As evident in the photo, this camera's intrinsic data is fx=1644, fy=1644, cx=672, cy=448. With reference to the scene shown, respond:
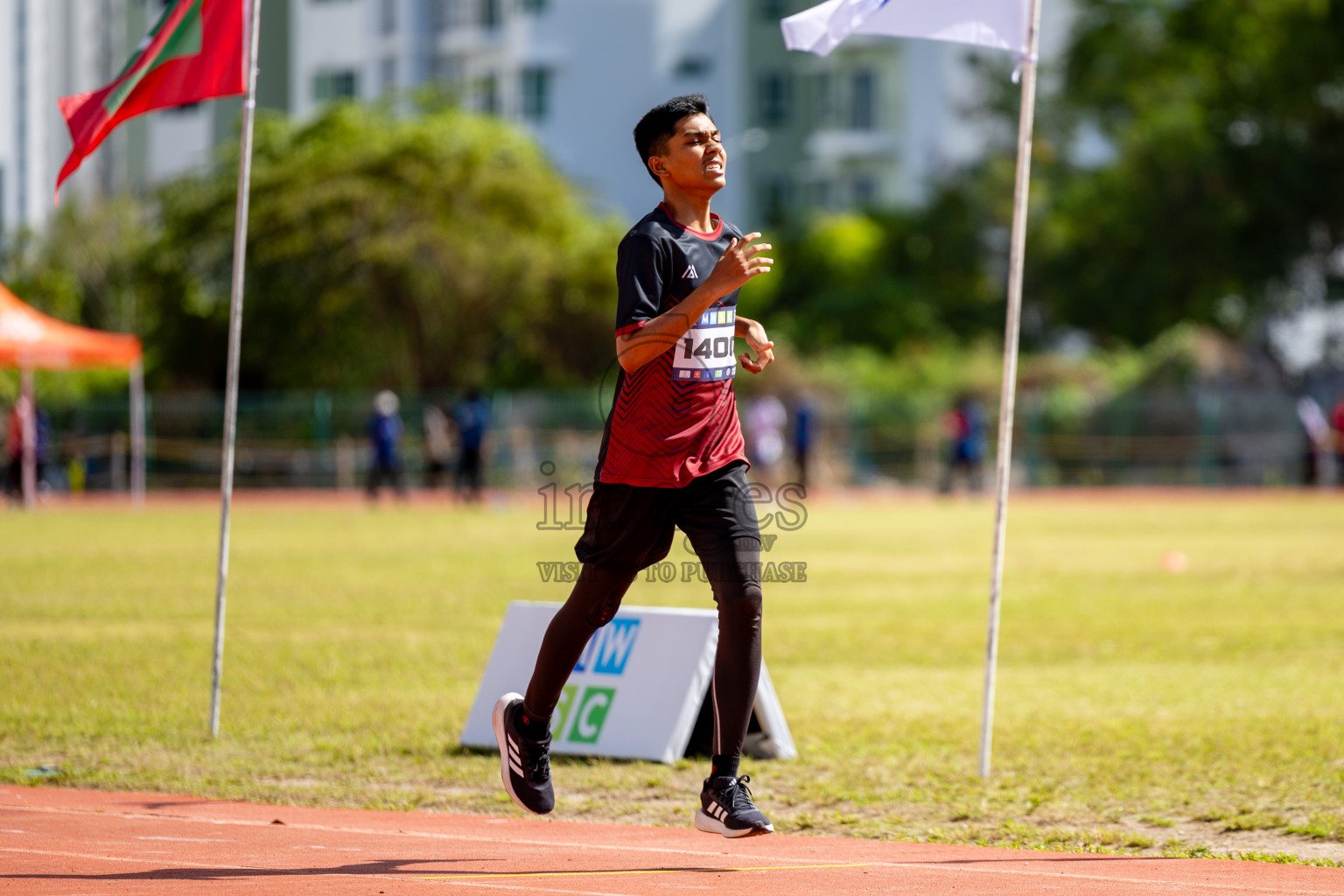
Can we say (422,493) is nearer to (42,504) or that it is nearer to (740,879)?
(42,504)

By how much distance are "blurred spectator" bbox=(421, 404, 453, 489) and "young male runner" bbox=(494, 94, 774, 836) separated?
28490mm

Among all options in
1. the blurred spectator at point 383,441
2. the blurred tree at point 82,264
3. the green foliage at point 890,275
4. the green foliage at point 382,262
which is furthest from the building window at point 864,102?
the blurred spectator at point 383,441

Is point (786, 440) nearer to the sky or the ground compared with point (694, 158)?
nearer to the ground

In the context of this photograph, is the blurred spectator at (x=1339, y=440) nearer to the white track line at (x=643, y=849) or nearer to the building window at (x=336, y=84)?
the white track line at (x=643, y=849)

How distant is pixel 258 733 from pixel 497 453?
30821 mm

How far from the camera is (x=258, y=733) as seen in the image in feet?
25.6

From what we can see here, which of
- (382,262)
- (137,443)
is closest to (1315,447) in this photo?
(382,262)

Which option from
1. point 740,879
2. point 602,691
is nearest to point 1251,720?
point 602,691

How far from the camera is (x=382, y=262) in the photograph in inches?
1580

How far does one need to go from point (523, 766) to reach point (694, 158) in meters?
2.08

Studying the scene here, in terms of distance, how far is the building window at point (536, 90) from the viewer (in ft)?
192

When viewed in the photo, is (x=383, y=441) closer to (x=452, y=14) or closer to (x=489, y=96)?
(x=489, y=96)

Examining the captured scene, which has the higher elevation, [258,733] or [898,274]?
[898,274]

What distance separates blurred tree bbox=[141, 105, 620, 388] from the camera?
133 feet
